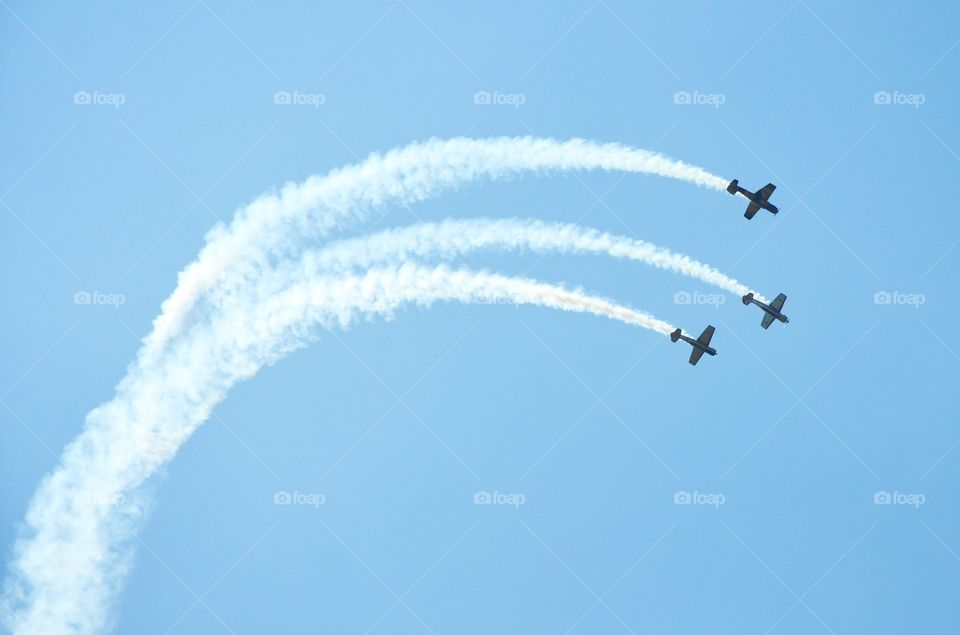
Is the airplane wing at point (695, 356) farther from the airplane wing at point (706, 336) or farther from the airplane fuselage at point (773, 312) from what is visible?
the airplane fuselage at point (773, 312)

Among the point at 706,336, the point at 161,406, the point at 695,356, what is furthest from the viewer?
the point at 695,356

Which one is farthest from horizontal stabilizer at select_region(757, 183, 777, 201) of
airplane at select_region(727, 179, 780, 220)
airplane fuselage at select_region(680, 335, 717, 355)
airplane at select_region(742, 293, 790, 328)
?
airplane fuselage at select_region(680, 335, 717, 355)

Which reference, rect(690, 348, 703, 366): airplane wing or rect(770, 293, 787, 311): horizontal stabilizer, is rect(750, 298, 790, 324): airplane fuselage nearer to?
rect(770, 293, 787, 311): horizontal stabilizer

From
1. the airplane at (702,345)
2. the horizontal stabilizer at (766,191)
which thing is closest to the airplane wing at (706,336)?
the airplane at (702,345)

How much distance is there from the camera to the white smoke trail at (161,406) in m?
52.8

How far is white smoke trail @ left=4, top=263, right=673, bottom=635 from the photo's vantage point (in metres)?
52.8

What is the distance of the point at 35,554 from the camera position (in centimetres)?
5378

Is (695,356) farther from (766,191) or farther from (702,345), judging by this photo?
(766,191)

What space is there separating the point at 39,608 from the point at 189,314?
1491 cm

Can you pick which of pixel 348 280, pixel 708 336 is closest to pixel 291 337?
pixel 348 280

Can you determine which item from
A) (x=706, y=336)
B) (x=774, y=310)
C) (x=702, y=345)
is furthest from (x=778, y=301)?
(x=702, y=345)

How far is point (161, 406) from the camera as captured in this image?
53.5m

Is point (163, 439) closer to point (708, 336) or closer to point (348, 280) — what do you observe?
point (348, 280)

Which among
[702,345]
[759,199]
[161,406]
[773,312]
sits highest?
[759,199]
